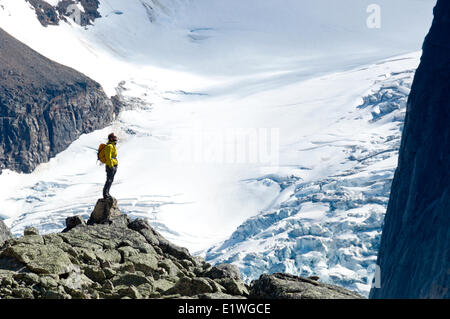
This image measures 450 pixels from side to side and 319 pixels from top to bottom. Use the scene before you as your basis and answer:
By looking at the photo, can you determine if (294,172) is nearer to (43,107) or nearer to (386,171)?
(386,171)

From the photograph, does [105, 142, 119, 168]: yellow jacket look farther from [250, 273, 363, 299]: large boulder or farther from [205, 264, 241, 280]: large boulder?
[250, 273, 363, 299]: large boulder

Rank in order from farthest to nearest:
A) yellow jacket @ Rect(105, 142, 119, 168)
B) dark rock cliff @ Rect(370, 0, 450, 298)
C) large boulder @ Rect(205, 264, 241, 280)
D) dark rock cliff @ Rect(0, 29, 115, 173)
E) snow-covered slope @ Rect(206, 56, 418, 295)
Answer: dark rock cliff @ Rect(0, 29, 115, 173)
snow-covered slope @ Rect(206, 56, 418, 295)
yellow jacket @ Rect(105, 142, 119, 168)
large boulder @ Rect(205, 264, 241, 280)
dark rock cliff @ Rect(370, 0, 450, 298)

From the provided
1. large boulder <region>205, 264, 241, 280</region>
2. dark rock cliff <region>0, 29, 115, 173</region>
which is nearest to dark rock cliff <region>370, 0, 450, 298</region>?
large boulder <region>205, 264, 241, 280</region>

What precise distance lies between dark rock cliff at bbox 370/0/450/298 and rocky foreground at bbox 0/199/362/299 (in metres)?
1.87

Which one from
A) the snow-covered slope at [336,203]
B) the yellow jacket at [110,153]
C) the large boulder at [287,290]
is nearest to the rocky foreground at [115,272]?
the large boulder at [287,290]

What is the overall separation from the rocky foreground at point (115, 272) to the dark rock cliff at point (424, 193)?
6.14ft

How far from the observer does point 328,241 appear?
3885 inches

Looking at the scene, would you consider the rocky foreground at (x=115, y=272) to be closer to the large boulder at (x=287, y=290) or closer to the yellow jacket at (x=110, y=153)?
the large boulder at (x=287, y=290)

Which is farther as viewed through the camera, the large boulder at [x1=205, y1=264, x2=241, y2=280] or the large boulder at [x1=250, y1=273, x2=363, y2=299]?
the large boulder at [x1=205, y1=264, x2=241, y2=280]

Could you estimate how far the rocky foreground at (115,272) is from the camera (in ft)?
47.9

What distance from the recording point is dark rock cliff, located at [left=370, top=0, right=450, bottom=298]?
16.8m

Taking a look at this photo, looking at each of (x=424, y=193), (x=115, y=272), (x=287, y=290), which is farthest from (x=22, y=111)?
(x=287, y=290)
